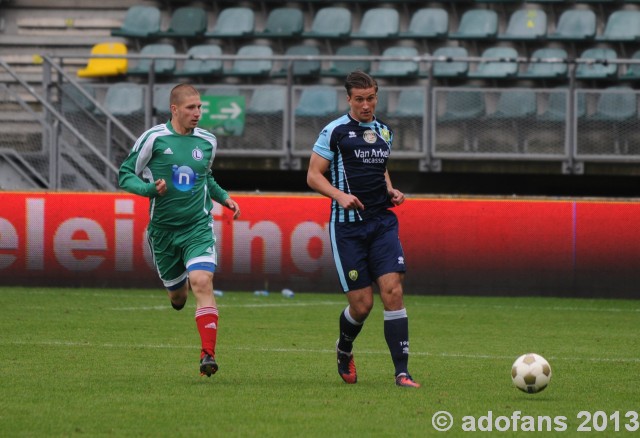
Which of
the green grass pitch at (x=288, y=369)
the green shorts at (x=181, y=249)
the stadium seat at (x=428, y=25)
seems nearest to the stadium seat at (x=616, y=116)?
the green grass pitch at (x=288, y=369)

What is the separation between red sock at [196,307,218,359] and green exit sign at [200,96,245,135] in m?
10.5

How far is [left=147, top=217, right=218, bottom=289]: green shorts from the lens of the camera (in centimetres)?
940

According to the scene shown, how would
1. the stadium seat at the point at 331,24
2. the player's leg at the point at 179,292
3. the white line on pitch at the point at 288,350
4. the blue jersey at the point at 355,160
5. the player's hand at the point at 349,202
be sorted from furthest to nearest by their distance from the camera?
1. the stadium seat at the point at 331,24
2. the white line on pitch at the point at 288,350
3. the player's leg at the point at 179,292
4. the blue jersey at the point at 355,160
5. the player's hand at the point at 349,202

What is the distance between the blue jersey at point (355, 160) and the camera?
29.1ft

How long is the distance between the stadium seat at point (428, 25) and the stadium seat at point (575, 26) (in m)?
1.85

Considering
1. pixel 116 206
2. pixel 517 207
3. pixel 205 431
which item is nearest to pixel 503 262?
pixel 517 207

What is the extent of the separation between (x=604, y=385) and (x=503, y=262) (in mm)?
8886

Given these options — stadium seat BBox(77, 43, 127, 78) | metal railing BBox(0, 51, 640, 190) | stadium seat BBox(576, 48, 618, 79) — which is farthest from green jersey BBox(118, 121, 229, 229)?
stadium seat BBox(77, 43, 127, 78)

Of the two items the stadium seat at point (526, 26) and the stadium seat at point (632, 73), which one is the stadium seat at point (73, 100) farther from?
the stadium seat at point (632, 73)

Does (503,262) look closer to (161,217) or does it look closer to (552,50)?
(552,50)

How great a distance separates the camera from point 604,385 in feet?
28.4

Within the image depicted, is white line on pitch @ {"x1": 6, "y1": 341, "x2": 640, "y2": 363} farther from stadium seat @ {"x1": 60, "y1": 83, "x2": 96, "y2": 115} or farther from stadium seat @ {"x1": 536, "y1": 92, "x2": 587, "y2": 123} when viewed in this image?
stadium seat @ {"x1": 60, "y1": 83, "x2": 96, "y2": 115}

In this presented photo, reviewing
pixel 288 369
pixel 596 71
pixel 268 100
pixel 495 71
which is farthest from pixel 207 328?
Answer: pixel 495 71

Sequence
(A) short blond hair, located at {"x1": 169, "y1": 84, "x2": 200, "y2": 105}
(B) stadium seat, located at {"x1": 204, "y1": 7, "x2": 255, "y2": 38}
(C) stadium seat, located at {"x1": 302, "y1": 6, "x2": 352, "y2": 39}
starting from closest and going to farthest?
1. (A) short blond hair, located at {"x1": 169, "y1": 84, "x2": 200, "y2": 105}
2. (C) stadium seat, located at {"x1": 302, "y1": 6, "x2": 352, "y2": 39}
3. (B) stadium seat, located at {"x1": 204, "y1": 7, "x2": 255, "y2": 38}
